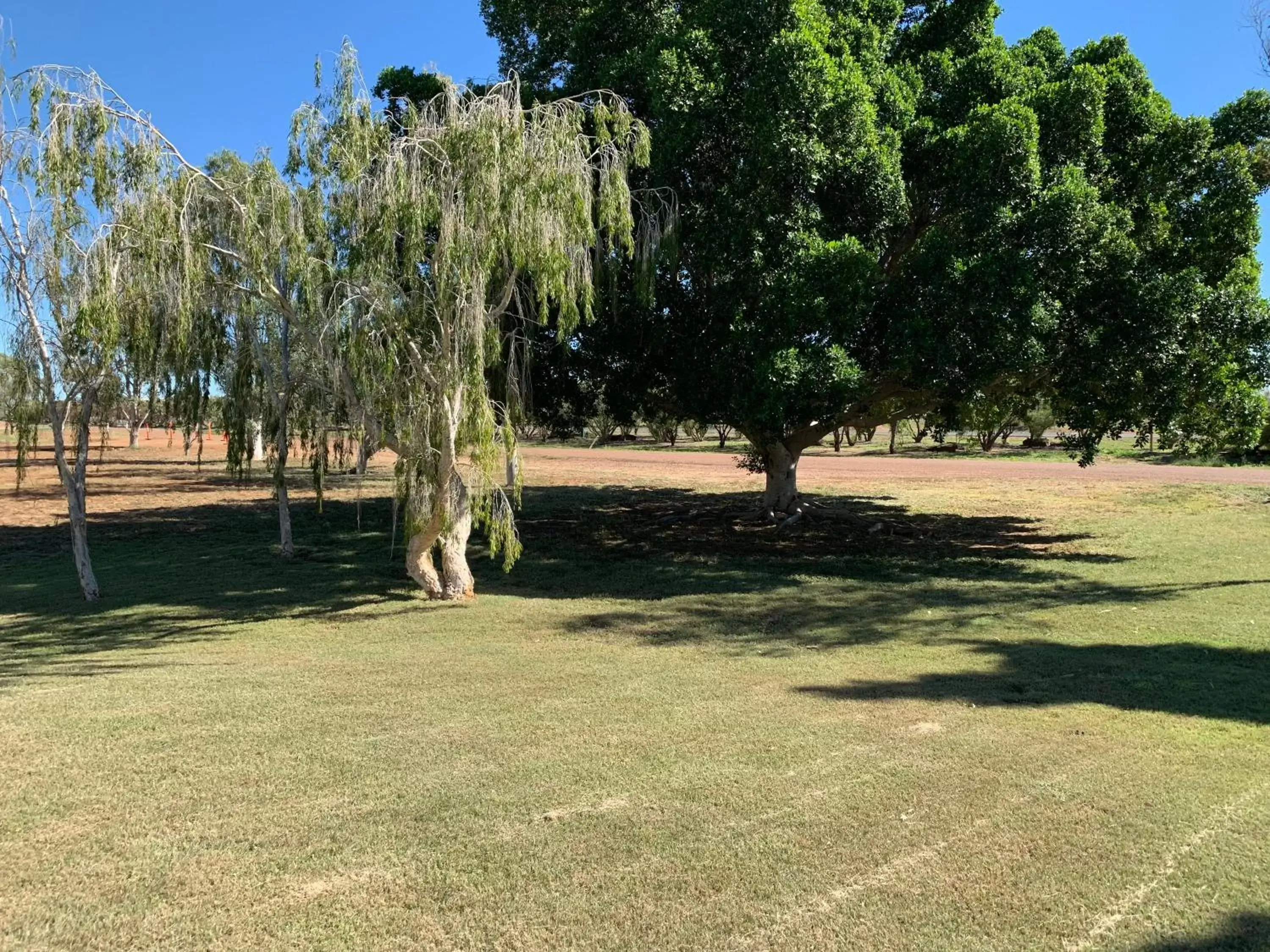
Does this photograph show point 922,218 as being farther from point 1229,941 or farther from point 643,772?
Answer: point 1229,941

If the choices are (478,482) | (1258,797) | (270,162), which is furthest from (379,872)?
(270,162)

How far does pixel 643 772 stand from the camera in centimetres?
465

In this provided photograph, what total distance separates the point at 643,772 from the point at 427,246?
22.5 feet

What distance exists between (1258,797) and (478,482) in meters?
7.55

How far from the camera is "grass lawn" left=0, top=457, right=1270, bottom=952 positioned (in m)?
3.24

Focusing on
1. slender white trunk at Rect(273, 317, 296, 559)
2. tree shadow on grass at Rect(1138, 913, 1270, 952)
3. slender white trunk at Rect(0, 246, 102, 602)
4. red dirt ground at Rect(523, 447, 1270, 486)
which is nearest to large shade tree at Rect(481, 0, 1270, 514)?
slender white trunk at Rect(273, 317, 296, 559)

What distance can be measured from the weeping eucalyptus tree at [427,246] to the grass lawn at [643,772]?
2212mm

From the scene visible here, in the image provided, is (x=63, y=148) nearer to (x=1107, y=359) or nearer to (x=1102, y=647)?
(x=1102, y=647)

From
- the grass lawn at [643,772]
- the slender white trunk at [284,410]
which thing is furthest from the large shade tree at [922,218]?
the slender white trunk at [284,410]

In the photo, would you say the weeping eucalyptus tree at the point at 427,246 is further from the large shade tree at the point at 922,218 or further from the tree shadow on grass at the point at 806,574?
the tree shadow on grass at the point at 806,574

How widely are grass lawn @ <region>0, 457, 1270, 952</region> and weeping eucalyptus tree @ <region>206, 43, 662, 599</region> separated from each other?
2.21m

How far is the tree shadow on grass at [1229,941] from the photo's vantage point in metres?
3.02

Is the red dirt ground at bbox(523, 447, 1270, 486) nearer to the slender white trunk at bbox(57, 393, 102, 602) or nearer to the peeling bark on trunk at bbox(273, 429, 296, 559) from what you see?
the peeling bark on trunk at bbox(273, 429, 296, 559)

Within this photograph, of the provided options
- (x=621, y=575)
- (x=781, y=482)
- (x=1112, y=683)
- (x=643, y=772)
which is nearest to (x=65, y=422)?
(x=621, y=575)
